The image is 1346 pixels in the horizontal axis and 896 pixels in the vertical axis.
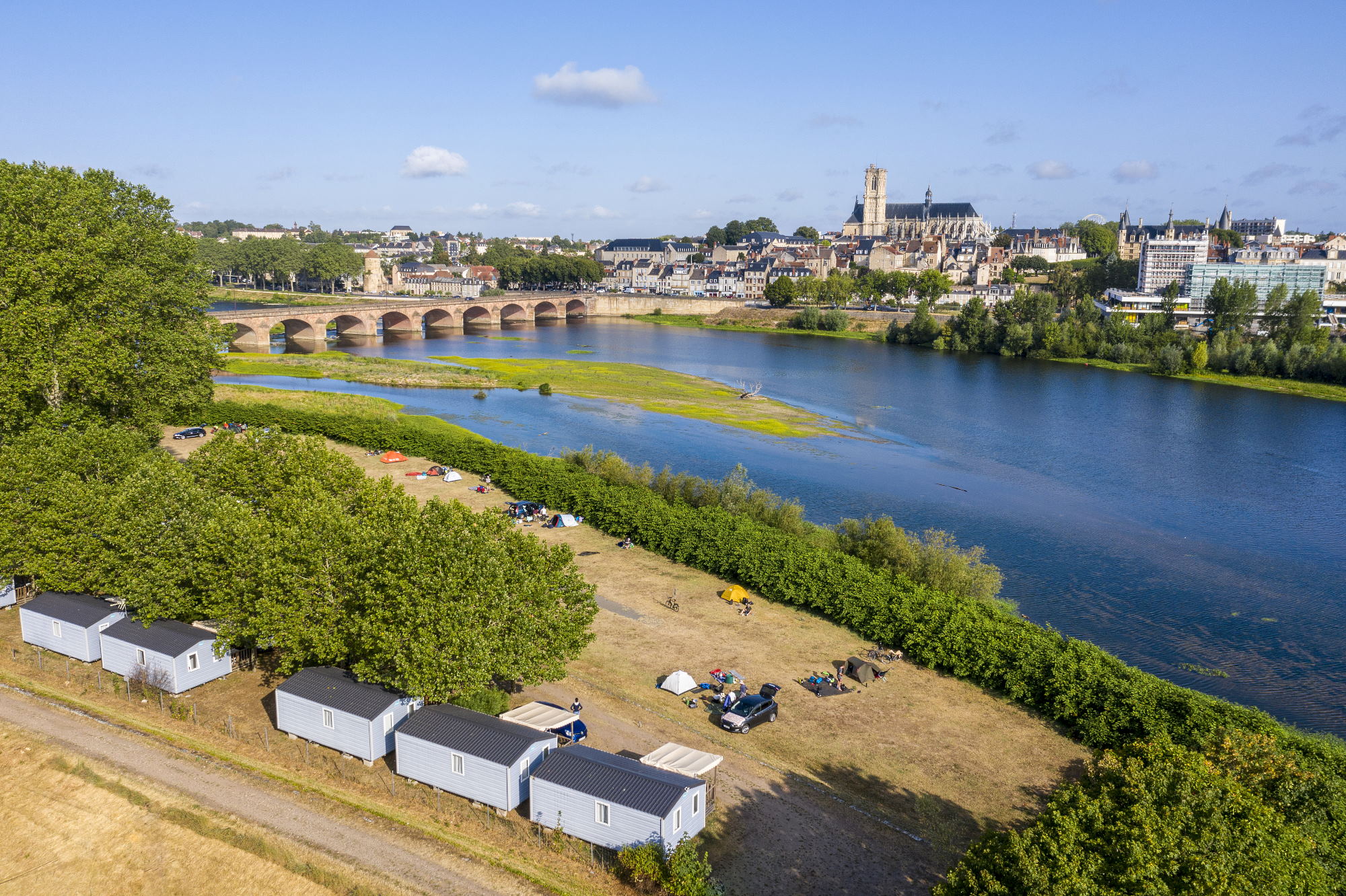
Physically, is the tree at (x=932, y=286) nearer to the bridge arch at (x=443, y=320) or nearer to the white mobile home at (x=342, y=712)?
the bridge arch at (x=443, y=320)

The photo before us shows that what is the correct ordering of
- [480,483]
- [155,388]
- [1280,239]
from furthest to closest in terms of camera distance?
[1280,239]
[480,483]
[155,388]

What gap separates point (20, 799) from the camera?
18141mm

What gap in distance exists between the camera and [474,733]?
18797 millimetres

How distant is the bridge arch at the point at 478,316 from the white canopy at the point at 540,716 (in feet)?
359

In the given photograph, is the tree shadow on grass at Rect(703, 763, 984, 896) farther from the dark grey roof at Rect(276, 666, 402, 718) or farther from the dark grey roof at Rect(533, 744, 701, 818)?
the dark grey roof at Rect(276, 666, 402, 718)

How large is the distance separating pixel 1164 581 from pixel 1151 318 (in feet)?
256

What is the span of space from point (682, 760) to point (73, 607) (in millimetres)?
17164

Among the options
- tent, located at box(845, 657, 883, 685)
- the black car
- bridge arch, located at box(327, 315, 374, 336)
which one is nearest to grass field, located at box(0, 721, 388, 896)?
the black car

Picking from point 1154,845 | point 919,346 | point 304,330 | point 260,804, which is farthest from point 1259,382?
point 304,330

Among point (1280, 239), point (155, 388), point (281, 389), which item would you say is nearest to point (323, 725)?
point (155, 388)

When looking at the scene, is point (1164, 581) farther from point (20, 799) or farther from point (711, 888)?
point (20, 799)

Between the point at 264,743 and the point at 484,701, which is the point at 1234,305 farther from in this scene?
the point at 264,743

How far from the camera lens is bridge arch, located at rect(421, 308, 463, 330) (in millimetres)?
121438

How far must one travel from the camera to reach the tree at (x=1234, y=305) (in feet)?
322
